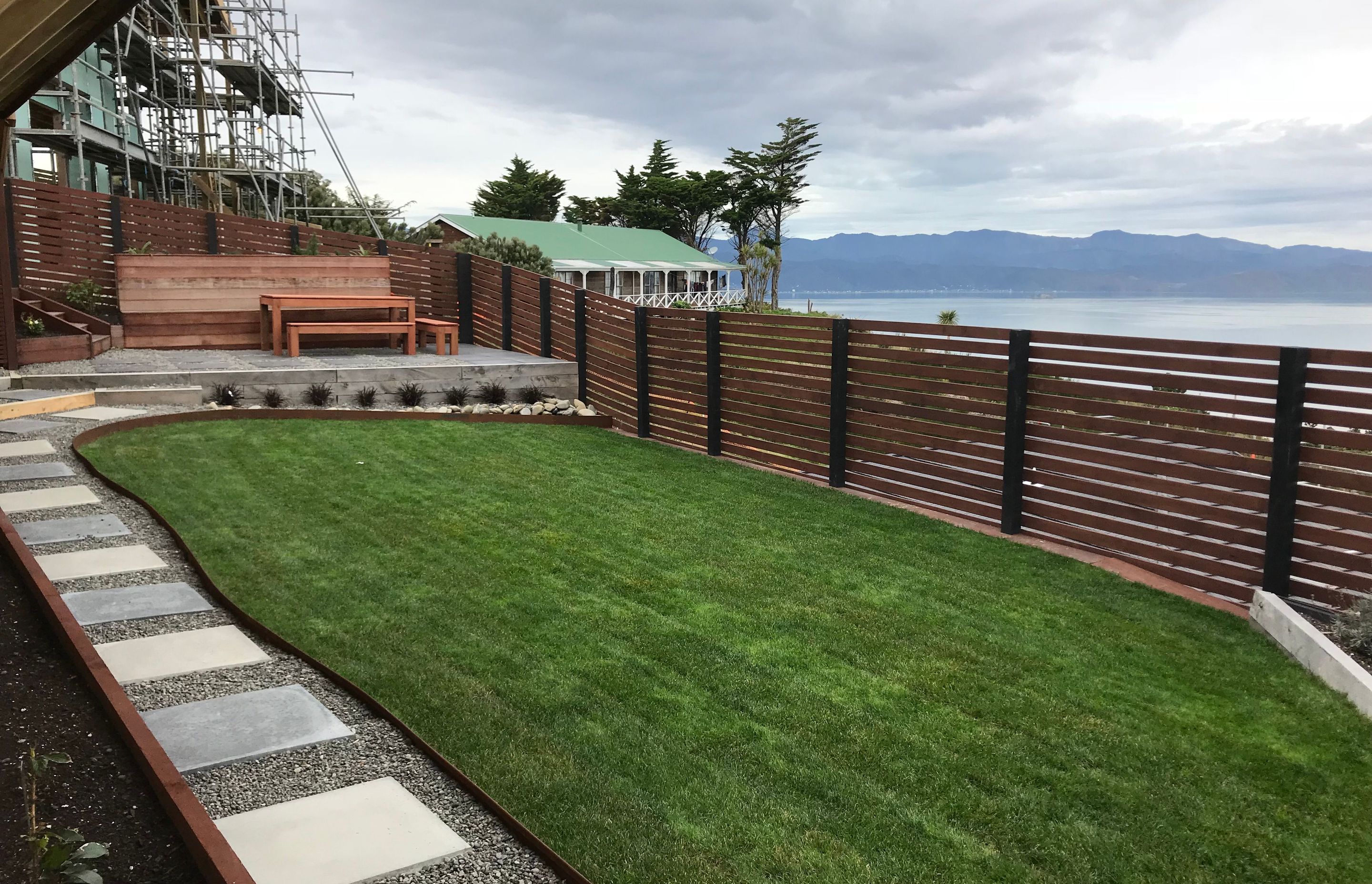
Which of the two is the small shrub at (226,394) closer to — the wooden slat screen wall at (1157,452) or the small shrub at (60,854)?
the wooden slat screen wall at (1157,452)

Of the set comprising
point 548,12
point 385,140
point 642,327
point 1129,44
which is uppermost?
point 385,140

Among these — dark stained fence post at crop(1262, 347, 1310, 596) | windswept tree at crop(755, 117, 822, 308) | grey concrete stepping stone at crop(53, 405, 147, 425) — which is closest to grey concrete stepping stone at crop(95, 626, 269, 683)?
dark stained fence post at crop(1262, 347, 1310, 596)

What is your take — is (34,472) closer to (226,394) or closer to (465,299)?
(226,394)

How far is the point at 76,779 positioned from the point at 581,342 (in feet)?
32.2

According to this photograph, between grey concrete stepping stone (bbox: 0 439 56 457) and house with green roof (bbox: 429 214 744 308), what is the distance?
111ft

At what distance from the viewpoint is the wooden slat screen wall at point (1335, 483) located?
4.84 m

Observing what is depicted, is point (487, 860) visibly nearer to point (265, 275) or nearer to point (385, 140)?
point (265, 275)

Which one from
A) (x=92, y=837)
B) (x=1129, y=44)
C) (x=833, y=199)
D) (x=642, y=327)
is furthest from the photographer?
(x=833, y=199)

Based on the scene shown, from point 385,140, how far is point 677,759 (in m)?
43.9

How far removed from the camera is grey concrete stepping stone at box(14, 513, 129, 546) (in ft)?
18.0

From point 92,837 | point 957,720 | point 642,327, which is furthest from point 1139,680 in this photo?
point 642,327

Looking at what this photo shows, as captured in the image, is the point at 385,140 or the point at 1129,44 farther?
the point at 385,140

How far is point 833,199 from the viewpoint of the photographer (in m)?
80.9

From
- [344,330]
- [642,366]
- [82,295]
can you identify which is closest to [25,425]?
[344,330]
